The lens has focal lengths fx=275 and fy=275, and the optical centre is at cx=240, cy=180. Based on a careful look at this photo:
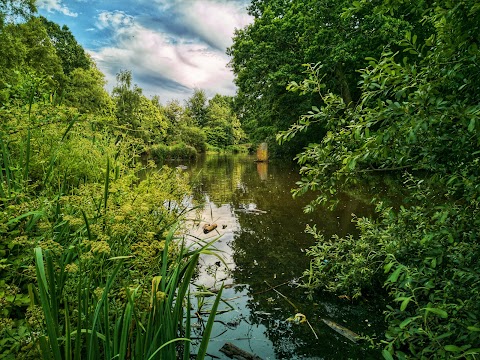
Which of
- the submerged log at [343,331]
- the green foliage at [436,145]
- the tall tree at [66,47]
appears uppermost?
the tall tree at [66,47]

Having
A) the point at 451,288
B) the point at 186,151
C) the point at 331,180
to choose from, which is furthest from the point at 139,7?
the point at 186,151

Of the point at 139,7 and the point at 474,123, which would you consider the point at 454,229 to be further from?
the point at 139,7

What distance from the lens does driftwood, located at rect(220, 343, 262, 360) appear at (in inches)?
110

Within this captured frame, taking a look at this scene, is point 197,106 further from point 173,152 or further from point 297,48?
point 297,48

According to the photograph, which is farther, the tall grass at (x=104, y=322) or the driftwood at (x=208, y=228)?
the driftwood at (x=208, y=228)

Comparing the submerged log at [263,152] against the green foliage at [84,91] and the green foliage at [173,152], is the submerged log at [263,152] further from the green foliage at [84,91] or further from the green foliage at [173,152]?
the green foliage at [84,91]

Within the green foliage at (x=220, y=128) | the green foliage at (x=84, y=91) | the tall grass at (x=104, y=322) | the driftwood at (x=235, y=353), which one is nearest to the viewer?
the tall grass at (x=104, y=322)

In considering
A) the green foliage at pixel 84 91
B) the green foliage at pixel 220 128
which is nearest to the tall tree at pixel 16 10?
the green foliage at pixel 84 91

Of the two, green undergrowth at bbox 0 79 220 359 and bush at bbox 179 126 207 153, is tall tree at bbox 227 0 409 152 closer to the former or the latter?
green undergrowth at bbox 0 79 220 359

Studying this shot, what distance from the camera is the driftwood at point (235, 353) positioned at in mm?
2795

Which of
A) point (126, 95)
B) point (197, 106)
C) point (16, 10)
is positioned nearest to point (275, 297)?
point (16, 10)

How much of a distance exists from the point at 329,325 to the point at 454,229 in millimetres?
2115

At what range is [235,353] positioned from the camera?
2.85m

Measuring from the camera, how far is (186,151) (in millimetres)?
35344
